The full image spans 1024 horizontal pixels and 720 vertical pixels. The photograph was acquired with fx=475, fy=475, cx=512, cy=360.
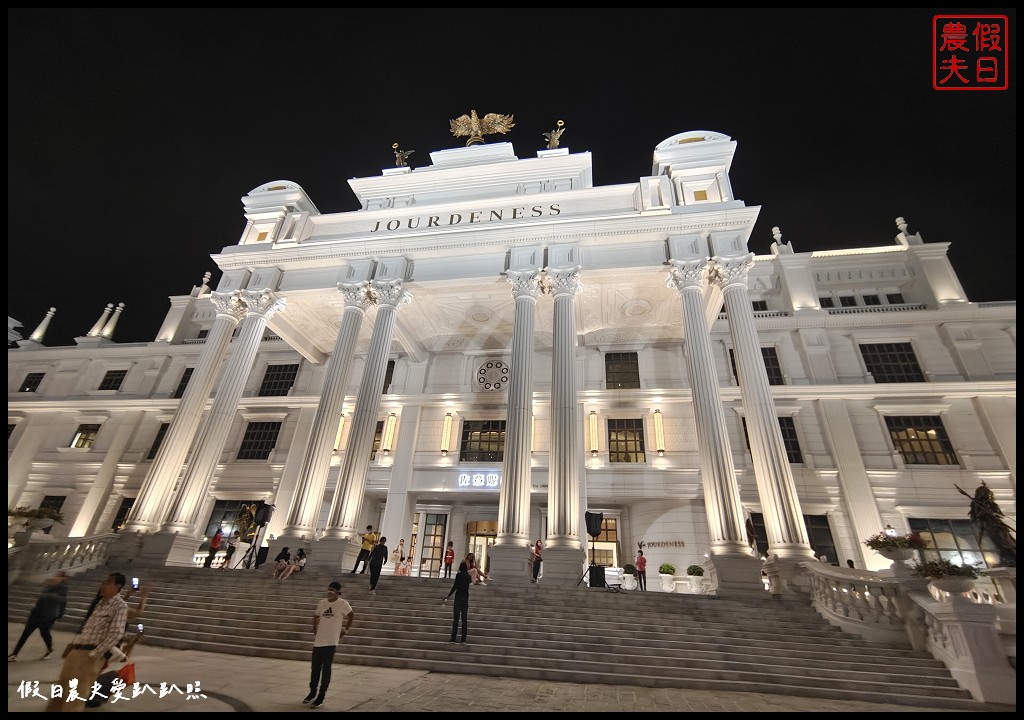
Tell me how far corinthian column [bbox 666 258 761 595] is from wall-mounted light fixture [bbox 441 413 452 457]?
35.9 ft

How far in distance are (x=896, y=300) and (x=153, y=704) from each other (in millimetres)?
28627

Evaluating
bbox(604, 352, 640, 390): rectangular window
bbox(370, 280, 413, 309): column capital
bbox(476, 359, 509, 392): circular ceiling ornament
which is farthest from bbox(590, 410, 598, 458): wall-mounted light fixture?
bbox(370, 280, 413, 309): column capital

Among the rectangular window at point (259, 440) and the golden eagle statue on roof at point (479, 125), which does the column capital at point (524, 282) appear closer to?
the golden eagle statue on roof at point (479, 125)

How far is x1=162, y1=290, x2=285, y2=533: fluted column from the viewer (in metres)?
15.2

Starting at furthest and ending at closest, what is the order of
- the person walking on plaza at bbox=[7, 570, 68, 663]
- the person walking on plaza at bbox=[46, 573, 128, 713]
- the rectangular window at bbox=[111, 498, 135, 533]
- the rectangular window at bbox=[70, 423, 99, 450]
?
1. the rectangular window at bbox=[70, 423, 99, 450]
2. the rectangular window at bbox=[111, 498, 135, 533]
3. the person walking on plaza at bbox=[7, 570, 68, 663]
4. the person walking on plaza at bbox=[46, 573, 128, 713]

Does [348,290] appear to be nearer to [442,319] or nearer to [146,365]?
[442,319]

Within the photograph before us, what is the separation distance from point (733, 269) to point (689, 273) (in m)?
1.43

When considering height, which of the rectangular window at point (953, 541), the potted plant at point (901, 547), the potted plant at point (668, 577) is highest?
the rectangular window at point (953, 541)

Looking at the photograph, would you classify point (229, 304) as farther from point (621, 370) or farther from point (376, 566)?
point (621, 370)

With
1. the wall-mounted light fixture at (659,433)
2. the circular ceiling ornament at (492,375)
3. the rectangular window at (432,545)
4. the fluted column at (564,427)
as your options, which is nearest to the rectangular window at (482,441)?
the circular ceiling ornament at (492,375)

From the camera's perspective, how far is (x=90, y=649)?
4.74 metres

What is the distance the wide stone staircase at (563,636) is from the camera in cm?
755

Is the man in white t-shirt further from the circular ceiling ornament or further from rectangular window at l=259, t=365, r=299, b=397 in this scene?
rectangular window at l=259, t=365, r=299, b=397

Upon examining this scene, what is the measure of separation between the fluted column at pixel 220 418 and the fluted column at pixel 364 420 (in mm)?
4848
